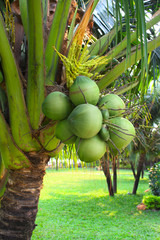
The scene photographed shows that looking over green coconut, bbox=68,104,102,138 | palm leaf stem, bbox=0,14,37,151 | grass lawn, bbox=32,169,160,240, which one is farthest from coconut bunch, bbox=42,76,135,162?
grass lawn, bbox=32,169,160,240

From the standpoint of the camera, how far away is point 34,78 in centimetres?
137

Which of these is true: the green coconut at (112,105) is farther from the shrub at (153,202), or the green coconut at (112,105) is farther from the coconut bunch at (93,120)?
the shrub at (153,202)

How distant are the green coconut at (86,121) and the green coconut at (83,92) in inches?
2.9

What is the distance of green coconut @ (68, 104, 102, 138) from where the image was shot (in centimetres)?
95

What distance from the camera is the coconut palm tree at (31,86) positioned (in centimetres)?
131

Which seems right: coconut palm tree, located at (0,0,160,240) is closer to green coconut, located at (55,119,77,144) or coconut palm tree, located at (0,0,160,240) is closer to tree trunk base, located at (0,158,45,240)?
tree trunk base, located at (0,158,45,240)

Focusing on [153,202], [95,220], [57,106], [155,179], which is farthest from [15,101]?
[155,179]

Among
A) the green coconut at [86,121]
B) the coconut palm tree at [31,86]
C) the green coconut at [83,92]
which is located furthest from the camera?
the coconut palm tree at [31,86]

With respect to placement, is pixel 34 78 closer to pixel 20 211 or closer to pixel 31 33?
pixel 31 33

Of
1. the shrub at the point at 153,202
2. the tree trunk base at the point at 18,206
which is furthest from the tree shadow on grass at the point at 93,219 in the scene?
the tree trunk base at the point at 18,206

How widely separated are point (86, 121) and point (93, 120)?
31mm

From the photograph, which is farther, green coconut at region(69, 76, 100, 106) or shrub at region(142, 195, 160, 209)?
shrub at region(142, 195, 160, 209)

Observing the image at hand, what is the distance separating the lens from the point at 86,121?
95 centimetres

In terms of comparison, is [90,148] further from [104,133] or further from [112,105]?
[112,105]
